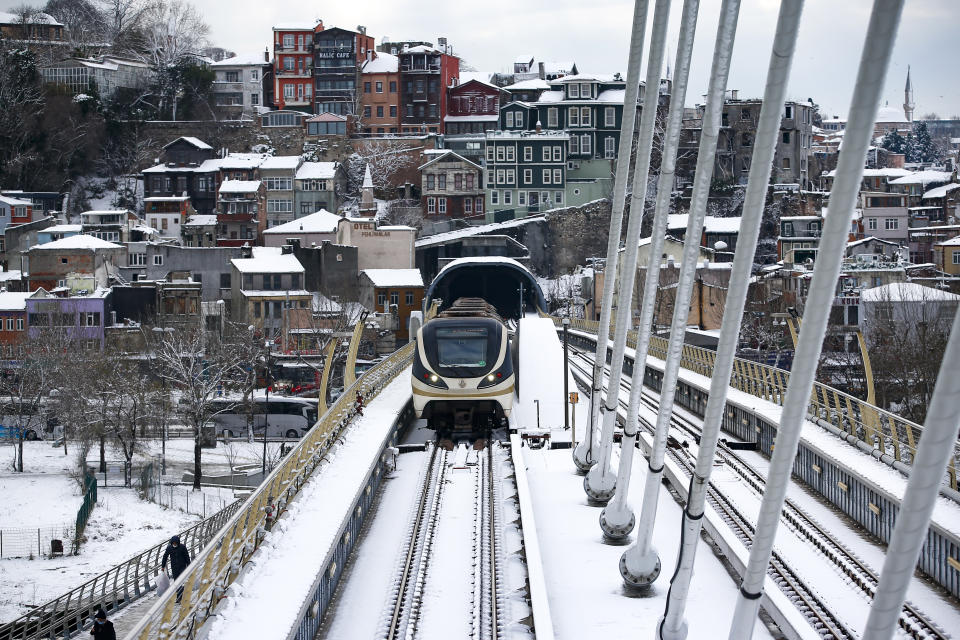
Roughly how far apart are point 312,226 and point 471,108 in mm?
25418

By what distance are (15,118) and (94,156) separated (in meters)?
6.44

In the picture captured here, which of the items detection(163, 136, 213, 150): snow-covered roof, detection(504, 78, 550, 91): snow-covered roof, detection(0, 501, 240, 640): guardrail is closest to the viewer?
detection(0, 501, 240, 640): guardrail

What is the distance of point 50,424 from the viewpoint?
45.5m

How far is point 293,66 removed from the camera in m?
93.9

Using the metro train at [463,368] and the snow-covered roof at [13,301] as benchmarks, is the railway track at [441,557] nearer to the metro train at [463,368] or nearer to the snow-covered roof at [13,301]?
the metro train at [463,368]

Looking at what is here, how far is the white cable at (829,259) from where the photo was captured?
5.54 meters

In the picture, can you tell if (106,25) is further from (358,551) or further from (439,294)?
(358,551)

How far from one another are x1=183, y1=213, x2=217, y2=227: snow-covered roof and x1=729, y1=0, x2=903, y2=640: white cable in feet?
232

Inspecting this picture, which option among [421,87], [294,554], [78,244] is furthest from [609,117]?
[294,554]

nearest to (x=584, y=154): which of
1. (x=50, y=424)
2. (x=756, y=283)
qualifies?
(x=756, y=283)

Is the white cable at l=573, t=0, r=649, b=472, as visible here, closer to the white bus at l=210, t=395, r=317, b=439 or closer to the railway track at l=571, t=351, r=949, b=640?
the railway track at l=571, t=351, r=949, b=640

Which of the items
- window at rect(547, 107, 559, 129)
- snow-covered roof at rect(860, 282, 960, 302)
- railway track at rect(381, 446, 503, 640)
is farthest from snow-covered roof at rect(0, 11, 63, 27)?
railway track at rect(381, 446, 503, 640)

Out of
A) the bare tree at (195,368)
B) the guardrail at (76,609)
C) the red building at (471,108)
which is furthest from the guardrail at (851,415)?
the red building at (471,108)

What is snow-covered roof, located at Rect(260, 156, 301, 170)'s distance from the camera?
79.1m
